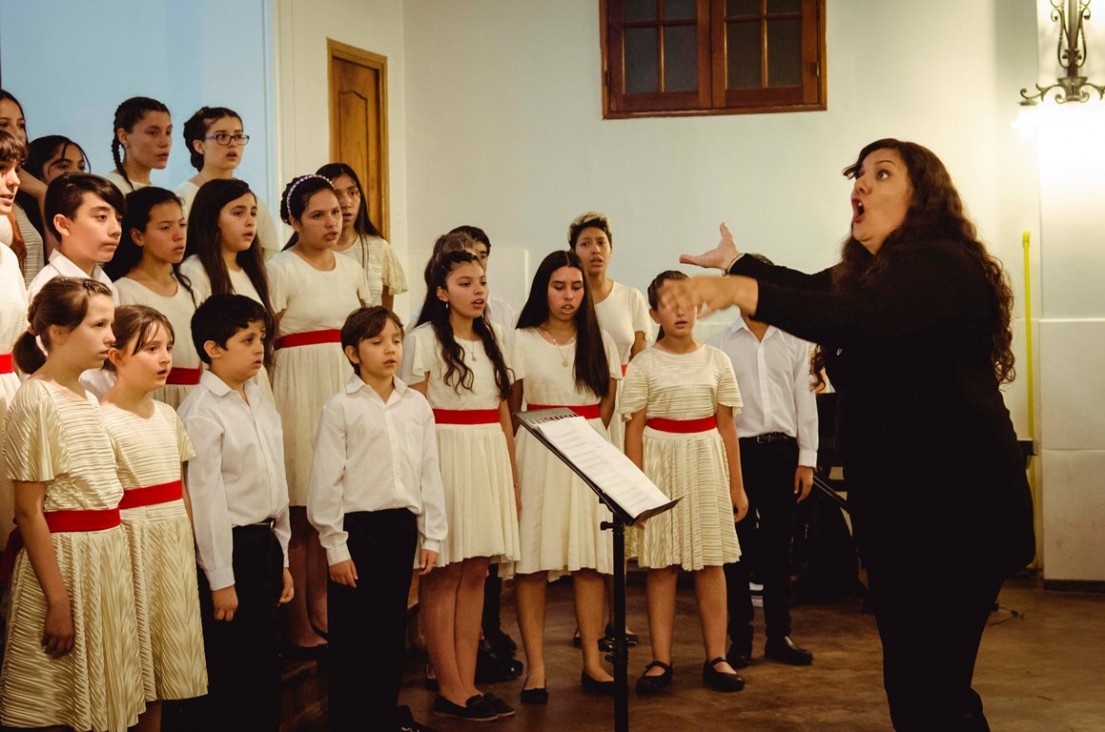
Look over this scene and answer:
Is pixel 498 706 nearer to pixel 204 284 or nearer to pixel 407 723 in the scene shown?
pixel 407 723

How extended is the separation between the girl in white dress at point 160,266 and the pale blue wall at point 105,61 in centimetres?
265

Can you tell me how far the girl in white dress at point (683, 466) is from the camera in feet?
14.9

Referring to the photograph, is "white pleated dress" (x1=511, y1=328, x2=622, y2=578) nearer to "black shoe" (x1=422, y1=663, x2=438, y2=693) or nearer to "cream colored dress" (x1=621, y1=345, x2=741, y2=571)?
"cream colored dress" (x1=621, y1=345, x2=741, y2=571)

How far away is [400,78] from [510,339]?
3.48 metres

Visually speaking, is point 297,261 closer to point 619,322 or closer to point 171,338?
point 171,338

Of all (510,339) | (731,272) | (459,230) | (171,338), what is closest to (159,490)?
(171,338)

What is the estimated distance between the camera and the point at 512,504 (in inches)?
167

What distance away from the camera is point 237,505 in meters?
3.42

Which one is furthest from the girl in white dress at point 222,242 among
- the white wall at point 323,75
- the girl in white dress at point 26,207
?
the white wall at point 323,75

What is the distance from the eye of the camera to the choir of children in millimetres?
2979

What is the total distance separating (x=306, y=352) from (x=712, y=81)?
379 cm

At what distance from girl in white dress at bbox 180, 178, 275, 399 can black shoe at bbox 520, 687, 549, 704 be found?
4.35 ft

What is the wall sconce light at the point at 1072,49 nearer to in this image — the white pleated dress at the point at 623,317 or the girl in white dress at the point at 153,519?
the white pleated dress at the point at 623,317

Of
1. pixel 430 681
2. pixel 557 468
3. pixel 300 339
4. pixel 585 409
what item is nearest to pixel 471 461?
pixel 557 468
